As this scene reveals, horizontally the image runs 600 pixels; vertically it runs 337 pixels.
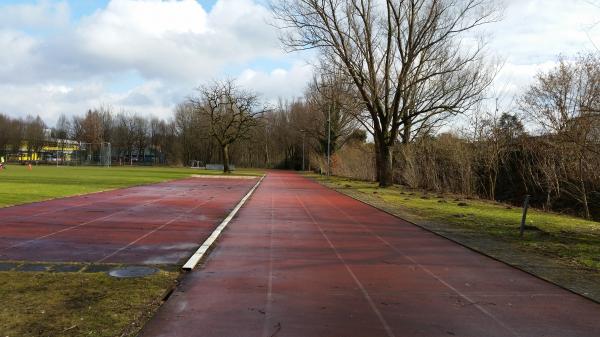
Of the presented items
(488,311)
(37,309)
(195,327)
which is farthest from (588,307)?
(37,309)

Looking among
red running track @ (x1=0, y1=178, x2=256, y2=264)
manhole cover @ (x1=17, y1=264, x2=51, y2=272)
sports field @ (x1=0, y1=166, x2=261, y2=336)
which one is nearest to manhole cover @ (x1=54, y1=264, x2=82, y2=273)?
sports field @ (x1=0, y1=166, x2=261, y2=336)

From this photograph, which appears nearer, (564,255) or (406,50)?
(564,255)

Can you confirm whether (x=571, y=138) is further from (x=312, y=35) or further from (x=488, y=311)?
(x=312, y=35)

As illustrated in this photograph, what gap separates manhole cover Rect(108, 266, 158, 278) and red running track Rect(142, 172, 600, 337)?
2.14ft

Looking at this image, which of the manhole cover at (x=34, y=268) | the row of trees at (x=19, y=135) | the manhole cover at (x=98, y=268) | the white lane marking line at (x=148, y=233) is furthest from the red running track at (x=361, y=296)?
the row of trees at (x=19, y=135)

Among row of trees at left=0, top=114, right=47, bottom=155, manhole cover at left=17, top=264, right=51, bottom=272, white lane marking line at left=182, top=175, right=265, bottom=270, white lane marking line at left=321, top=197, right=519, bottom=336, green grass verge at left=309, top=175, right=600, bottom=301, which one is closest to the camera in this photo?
white lane marking line at left=321, top=197, right=519, bottom=336

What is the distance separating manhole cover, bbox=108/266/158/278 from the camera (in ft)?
25.0

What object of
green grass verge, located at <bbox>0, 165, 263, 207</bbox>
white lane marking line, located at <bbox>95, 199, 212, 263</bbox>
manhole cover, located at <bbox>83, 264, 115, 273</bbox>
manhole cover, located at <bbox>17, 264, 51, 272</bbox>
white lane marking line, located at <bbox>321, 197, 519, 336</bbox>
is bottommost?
white lane marking line, located at <bbox>95, 199, 212, 263</bbox>

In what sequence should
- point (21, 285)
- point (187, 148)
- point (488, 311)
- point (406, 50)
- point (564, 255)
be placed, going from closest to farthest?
point (488, 311)
point (21, 285)
point (564, 255)
point (406, 50)
point (187, 148)

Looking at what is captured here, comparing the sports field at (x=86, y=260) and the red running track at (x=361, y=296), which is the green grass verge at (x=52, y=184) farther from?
the red running track at (x=361, y=296)

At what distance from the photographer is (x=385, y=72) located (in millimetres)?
35625

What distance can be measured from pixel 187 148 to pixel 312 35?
77.3 meters

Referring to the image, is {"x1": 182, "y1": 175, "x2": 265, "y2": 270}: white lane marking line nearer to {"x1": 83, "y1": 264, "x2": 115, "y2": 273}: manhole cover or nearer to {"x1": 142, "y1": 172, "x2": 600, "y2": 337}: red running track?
{"x1": 142, "y1": 172, "x2": 600, "y2": 337}: red running track

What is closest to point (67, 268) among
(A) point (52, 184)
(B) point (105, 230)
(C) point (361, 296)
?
(C) point (361, 296)
